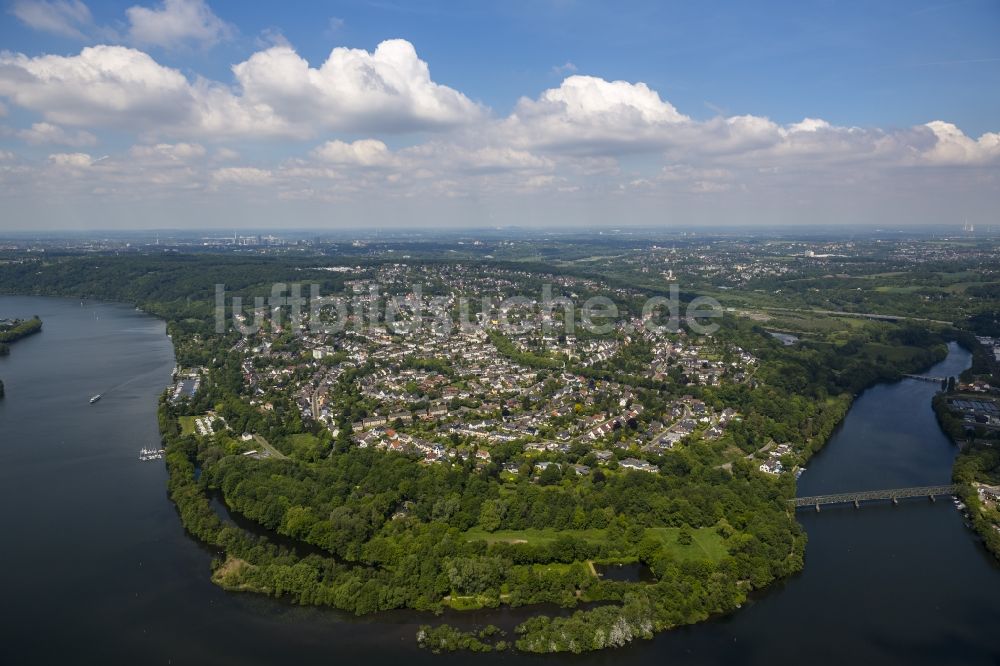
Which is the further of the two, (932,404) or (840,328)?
(840,328)

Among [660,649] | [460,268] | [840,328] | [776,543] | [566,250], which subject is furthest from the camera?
[566,250]

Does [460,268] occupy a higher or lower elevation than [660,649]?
higher

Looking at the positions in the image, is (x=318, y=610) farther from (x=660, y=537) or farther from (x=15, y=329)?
(x=15, y=329)

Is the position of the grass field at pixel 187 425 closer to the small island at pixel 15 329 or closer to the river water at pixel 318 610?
the river water at pixel 318 610

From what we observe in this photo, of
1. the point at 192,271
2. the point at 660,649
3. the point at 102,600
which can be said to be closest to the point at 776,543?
the point at 660,649

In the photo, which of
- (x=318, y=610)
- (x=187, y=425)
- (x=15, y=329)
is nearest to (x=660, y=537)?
(x=318, y=610)

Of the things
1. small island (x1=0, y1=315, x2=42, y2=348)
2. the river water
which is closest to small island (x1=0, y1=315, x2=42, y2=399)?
small island (x1=0, y1=315, x2=42, y2=348)

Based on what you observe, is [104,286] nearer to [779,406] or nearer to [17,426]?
[17,426]

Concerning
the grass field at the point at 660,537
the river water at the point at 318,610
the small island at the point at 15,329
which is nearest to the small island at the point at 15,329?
the small island at the point at 15,329
